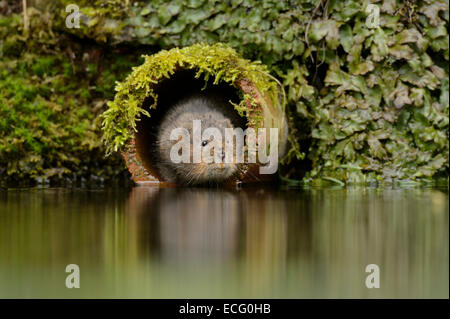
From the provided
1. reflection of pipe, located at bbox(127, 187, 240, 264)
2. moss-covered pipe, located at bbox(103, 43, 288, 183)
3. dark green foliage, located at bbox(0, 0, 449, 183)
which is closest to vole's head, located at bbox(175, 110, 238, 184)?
moss-covered pipe, located at bbox(103, 43, 288, 183)

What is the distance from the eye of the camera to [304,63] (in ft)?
14.3

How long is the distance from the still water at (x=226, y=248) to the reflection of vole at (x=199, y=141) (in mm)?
831

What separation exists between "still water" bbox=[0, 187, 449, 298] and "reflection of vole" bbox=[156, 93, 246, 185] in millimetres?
831

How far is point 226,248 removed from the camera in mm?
1641

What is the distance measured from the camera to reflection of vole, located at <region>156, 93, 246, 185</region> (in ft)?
11.9

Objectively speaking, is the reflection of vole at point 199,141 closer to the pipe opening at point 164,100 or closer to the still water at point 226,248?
the pipe opening at point 164,100

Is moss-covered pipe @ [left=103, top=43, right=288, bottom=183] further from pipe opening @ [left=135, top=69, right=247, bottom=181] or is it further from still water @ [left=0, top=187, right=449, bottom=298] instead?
still water @ [left=0, top=187, right=449, bottom=298]

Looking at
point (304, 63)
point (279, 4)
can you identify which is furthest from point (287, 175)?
point (279, 4)

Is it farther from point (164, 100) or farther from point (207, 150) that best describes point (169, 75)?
point (207, 150)

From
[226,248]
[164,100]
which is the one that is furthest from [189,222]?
[164,100]

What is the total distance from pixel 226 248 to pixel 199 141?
2.10m

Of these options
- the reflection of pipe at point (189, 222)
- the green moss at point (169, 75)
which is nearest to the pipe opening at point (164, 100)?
the green moss at point (169, 75)

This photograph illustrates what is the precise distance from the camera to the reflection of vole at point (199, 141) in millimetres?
3633

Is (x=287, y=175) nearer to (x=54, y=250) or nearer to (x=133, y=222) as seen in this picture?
(x=133, y=222)
